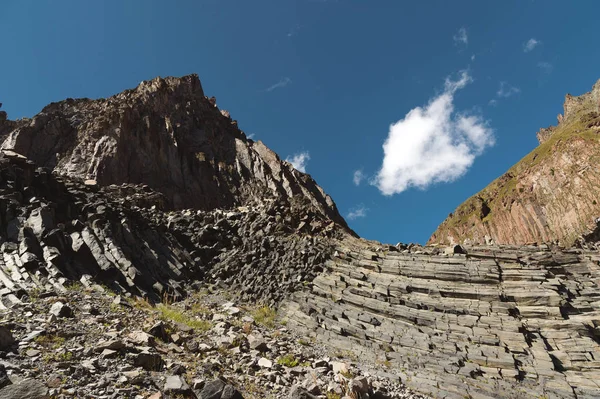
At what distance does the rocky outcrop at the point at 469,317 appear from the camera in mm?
13922

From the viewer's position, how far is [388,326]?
17.9 metres

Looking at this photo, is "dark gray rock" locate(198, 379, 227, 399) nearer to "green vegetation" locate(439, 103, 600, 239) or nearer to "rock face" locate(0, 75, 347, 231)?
"rock face" locate(0, 75, 347, 231)

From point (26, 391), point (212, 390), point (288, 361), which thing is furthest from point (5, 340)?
point (288, 361)

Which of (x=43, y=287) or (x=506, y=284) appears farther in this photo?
(x=506, y=284)

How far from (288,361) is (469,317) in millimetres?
9921

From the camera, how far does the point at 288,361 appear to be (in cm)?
1278

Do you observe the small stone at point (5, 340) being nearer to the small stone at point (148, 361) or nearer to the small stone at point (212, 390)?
the small stone at point (148, 361)

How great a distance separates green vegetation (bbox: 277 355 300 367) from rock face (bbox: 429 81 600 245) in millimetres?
84346

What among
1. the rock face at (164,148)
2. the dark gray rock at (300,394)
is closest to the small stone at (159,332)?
the dark gray rock at (300,394)

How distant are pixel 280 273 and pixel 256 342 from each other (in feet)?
34.7

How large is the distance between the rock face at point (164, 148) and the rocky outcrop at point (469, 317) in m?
26.0

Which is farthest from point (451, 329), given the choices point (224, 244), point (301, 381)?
point (224, 244)

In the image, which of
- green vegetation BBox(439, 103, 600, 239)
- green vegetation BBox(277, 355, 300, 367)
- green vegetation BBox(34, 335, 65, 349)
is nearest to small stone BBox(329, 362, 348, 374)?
green vegetation BBox(277, 355, 300, 367)

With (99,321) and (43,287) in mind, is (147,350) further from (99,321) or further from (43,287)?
(43,287)
